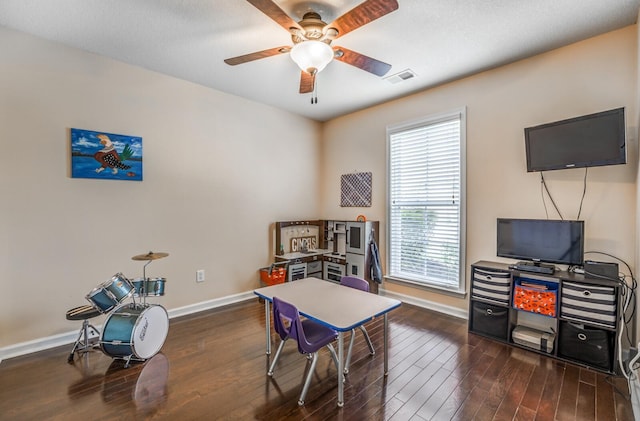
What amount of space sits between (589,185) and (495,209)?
818 mm

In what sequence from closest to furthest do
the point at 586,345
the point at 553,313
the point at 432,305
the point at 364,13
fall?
the point at 364,13 → the point at 586,345 → the point at 553,313 → the point at 432,305

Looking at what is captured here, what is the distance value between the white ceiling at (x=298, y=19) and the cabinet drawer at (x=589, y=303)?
224cm

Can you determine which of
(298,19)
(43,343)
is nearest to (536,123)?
(298,19)

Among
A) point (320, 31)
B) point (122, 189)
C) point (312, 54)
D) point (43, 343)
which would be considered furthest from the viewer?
point (122, 189)

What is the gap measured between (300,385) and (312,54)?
2481 millimetres

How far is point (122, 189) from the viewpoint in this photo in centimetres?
318

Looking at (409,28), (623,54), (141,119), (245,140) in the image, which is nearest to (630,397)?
(623,54)

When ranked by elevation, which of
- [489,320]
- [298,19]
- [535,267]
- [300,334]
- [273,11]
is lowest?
[489,320]

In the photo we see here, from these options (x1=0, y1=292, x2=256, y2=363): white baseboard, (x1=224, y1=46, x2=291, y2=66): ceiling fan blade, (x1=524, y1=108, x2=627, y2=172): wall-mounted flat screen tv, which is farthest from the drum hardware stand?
(x1=524, y1=108, x2=627, y2=172): wall-mounted flat screen tv

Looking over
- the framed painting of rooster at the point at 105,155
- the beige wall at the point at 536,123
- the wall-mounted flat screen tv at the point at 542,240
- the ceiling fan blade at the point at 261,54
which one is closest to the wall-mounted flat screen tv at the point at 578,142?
the beige wall at the point at 536,123

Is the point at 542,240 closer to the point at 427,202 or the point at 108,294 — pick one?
the point at 427,202

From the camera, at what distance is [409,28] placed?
252 centimetres

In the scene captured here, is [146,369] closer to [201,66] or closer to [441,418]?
[441,418]

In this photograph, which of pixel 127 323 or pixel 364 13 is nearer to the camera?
pixel 364 13
